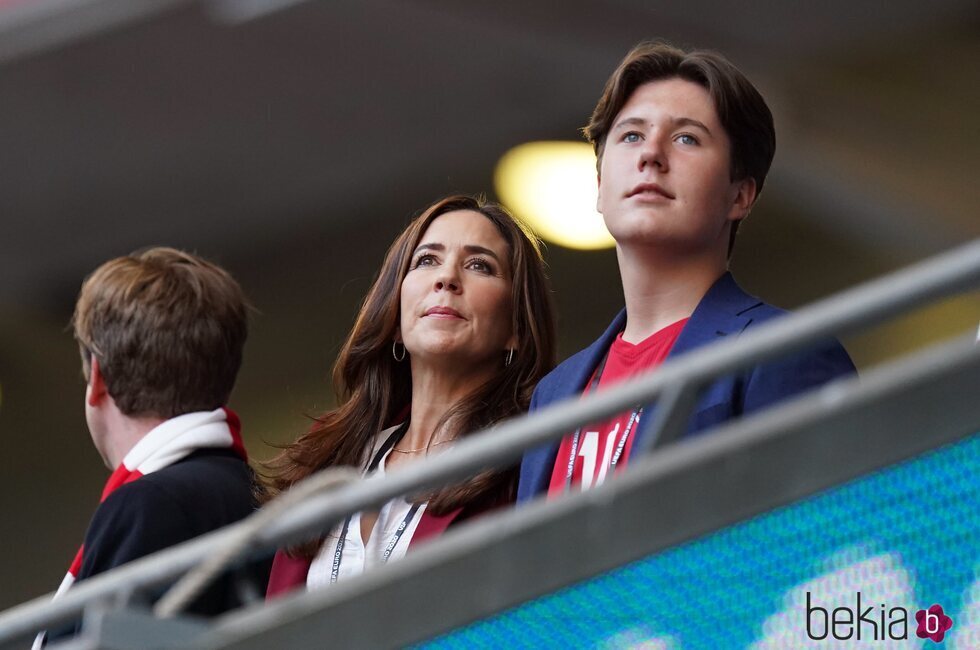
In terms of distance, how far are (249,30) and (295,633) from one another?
6.78 m

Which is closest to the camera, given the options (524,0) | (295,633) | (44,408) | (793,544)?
(793,544)

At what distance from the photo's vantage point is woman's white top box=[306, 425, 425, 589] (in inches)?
108

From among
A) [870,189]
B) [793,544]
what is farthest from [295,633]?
[870,189]

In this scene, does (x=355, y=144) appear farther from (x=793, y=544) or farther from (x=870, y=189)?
(x=793, y=544)

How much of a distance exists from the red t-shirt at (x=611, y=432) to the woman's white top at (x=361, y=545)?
328 mm

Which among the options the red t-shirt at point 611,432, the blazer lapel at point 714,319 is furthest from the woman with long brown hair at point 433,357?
the blazer lapel at point 714,319

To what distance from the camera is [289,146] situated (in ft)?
29.8

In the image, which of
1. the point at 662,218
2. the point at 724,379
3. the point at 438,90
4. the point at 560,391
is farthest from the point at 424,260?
the point at 438,90

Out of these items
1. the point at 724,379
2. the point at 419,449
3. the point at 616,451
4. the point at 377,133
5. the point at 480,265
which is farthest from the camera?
the point at 377,133

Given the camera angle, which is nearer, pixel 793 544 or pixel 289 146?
pixel 793 544

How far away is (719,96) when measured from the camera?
2748mm

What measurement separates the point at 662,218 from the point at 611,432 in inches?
14.8

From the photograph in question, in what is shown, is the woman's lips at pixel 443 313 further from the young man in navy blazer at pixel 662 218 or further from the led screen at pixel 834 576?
the led screen at pixel 834 576

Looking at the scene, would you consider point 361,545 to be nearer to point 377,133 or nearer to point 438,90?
point 438,90
